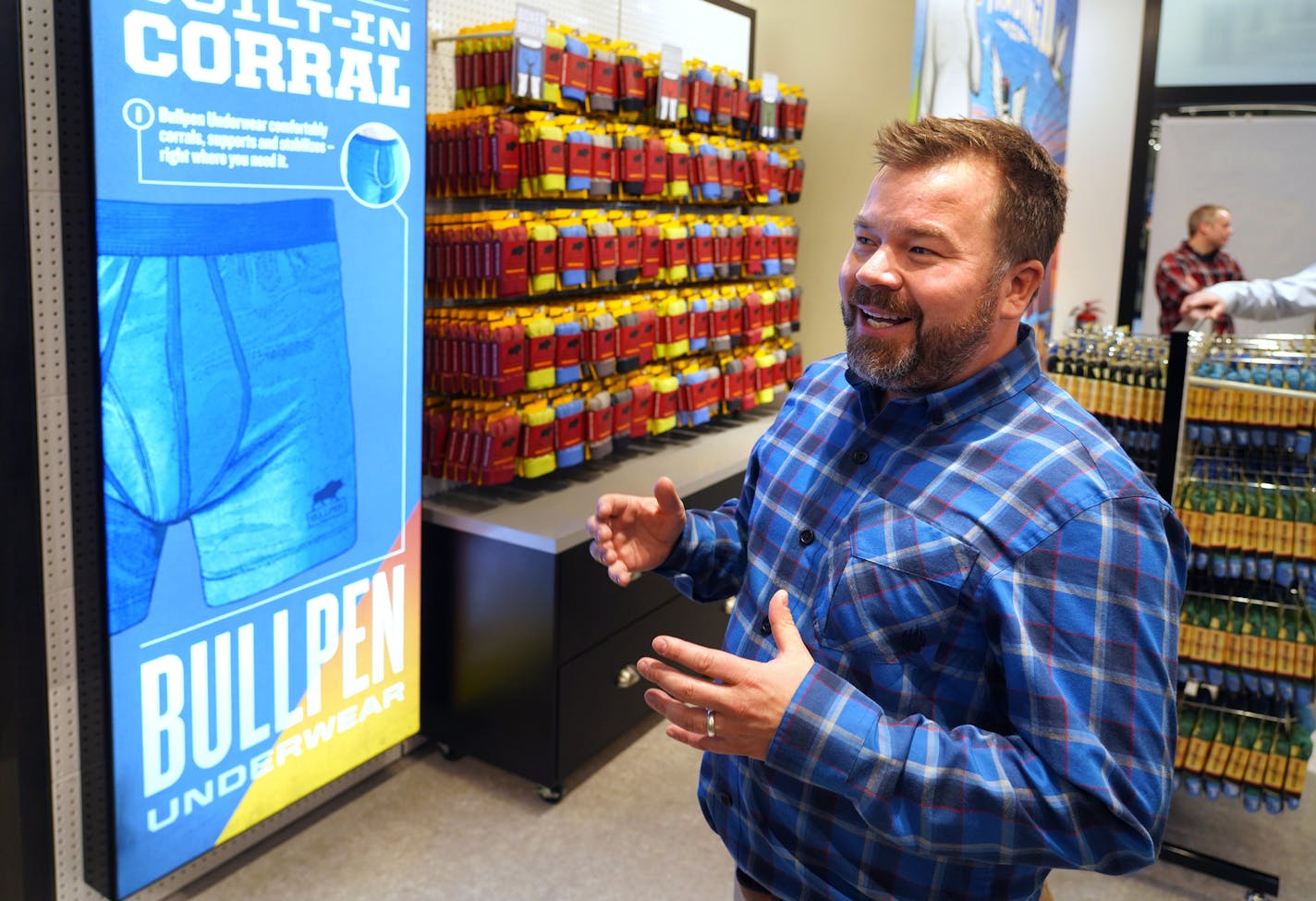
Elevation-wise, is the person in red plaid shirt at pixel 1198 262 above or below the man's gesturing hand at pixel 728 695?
above

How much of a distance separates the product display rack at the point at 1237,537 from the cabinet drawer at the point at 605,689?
1.43 meters

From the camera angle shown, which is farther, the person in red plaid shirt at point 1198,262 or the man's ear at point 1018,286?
the person in red plaid shirt at point 1198,262

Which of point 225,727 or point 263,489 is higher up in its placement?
point 263,489

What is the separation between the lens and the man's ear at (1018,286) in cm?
123

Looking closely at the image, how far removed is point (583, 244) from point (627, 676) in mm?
1319

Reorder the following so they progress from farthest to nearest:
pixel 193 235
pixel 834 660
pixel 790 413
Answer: pixel 193 235 → pixel 790 413 → pixel 834 660

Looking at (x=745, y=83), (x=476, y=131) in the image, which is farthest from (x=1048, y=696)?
(x=745, y=83)

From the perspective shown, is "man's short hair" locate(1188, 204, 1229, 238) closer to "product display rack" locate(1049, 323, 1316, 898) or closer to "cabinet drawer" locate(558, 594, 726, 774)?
Result: "product display rack" locate(1049, 323, 1316, 898)

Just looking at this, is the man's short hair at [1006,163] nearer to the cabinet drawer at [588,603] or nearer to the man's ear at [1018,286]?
the man's ear at [1018,286]

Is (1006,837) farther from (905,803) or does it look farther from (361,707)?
(361,707)

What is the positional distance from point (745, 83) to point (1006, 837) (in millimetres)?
3474

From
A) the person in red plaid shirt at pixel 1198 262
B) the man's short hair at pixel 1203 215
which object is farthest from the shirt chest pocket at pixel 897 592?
the man's short hair at pixel 1203 215

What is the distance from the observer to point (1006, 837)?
1.06m

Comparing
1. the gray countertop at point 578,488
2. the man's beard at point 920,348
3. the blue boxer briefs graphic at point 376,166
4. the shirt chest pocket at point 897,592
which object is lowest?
the gray countertop at point 578,488
